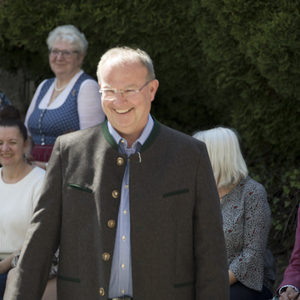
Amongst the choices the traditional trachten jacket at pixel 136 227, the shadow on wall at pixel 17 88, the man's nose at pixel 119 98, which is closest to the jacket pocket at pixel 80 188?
the traditional trachten jacket at pixel 136 227

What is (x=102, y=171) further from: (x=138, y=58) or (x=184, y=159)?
(x=138, y=58)

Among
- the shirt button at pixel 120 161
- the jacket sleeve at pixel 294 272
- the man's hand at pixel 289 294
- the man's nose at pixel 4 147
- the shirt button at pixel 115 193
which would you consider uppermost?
the shirt button at pixel 120 161

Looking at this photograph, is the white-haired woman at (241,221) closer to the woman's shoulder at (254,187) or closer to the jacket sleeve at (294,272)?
the woman's shoulder at (254,187)

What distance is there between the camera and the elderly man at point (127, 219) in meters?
1.70

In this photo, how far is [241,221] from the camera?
2.82 meters

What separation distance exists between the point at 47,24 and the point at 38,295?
10.1 ft

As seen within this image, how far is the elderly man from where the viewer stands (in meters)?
1.70

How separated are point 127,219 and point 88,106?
1.89 metres

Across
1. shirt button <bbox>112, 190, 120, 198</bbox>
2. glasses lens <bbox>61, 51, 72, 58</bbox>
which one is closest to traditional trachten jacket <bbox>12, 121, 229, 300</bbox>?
shirt button <bbox>112, 190, 120, 198</bbox>

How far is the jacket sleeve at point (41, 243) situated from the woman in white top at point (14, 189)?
1.29m

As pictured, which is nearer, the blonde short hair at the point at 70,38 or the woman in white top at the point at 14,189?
the woman in white top at the point at 14,189

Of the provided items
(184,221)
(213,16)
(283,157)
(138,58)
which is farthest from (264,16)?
(184,221)

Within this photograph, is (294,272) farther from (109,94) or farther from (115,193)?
(109,94)

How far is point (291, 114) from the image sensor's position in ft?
11.9
